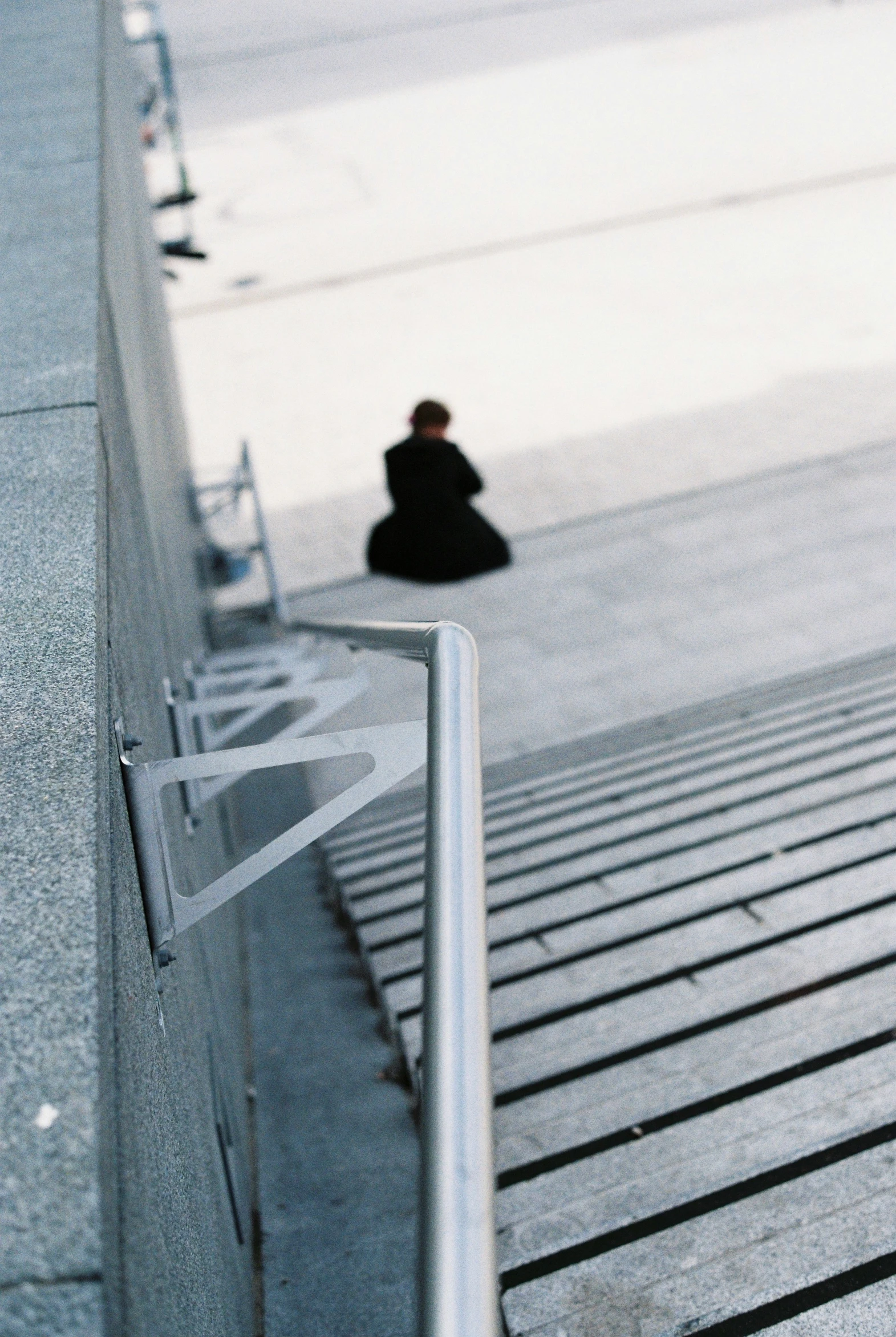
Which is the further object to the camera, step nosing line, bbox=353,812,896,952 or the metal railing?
step nosing line, bbox=353,812,896,952

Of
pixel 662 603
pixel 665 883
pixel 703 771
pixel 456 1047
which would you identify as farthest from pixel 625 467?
pixel 456 1047

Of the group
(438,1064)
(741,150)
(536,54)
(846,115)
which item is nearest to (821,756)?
(438,1064)

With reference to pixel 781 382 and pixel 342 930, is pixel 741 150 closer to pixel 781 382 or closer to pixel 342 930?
pixel 781 382

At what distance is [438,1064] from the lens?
1.23m

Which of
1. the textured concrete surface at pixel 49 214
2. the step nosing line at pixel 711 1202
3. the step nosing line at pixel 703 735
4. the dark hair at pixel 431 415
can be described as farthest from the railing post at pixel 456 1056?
the dark hair at pixel 431 415

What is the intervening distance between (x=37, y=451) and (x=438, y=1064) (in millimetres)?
1825

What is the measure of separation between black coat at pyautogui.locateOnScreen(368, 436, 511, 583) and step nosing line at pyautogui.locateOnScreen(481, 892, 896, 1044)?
15.3 feet

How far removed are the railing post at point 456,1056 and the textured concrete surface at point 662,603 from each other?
196 inches


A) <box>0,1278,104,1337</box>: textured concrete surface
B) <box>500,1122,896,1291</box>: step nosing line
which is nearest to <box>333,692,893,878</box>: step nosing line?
<box>500,1122,896,1291</box>: step nosing line

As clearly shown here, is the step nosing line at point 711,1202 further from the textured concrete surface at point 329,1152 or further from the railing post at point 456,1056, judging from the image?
the railing post at point 456,1056

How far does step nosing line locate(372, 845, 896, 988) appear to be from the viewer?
12.1ft

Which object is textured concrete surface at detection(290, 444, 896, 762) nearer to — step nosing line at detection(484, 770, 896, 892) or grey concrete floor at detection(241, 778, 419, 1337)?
grey concrete floor at detection(241, 778, 419, 1337)

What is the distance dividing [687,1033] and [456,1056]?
2.14 meters

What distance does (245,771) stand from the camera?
7.27 feet
